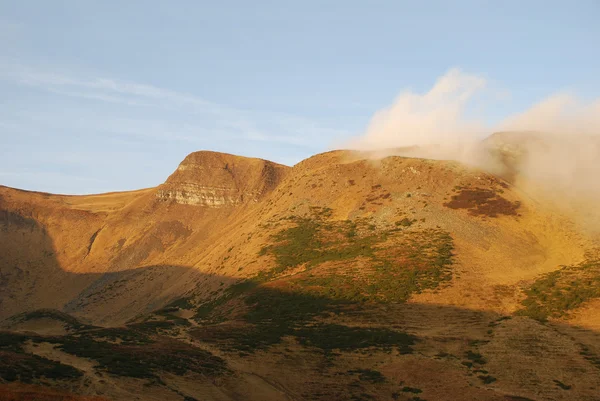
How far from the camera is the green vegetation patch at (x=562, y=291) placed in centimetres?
5475

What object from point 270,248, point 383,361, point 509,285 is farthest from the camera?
point 270,248

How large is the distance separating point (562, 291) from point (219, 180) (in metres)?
96.5

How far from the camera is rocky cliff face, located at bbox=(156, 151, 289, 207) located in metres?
135

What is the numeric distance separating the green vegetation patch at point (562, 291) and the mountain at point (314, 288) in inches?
11.1

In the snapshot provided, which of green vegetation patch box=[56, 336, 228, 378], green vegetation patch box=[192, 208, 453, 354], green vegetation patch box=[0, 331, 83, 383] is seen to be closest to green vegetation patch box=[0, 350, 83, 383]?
green vegetation patch box=[0, 331, 83, 383]

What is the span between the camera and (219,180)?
455 ft

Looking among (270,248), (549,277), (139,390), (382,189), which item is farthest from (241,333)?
(382,189)

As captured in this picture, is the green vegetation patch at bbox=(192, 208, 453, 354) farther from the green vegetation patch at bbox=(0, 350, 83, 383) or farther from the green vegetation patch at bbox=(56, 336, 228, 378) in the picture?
the green vegetation patch at bbox=(0, 350, 83, 383)

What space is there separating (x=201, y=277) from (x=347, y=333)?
135ft

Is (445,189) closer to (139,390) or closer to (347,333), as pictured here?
(347,333)

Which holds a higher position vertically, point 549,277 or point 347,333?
point 549,277

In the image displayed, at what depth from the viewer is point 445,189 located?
89.4 metres

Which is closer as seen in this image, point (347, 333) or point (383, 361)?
point (383, 361)

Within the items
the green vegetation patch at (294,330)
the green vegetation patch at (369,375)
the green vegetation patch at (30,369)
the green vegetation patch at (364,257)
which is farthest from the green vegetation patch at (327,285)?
the green vegetation patch at (30,369)
